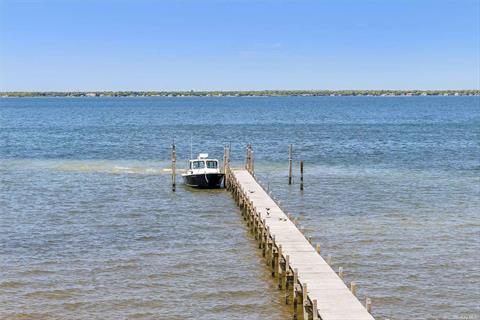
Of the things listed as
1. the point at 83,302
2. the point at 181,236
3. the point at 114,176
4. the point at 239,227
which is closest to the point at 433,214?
the point at 239,227

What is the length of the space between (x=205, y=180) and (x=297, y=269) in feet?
90.7

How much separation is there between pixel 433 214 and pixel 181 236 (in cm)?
1608

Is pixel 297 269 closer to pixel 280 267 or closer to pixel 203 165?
pixel 280 267

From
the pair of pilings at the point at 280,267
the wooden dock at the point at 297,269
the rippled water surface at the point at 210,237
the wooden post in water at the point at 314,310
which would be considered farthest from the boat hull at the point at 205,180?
the wooden post in water at the point at 314,310

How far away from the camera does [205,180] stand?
52375 millimetres

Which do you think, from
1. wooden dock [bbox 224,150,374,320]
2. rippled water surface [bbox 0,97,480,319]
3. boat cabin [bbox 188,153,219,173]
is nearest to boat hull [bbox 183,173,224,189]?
boat cabin [bbox 188,153,219,173]

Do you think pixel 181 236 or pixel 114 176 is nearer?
pixel 181 236

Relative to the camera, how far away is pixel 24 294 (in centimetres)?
2695

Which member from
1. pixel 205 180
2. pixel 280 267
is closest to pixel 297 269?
pixel 280 267

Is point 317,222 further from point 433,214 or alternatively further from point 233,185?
point 233,185

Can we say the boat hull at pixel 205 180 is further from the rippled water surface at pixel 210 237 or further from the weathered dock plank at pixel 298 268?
the weathered dock plank at pixel 298 268

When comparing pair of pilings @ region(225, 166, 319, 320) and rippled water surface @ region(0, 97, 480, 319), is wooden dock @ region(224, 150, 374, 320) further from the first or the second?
rippled water surface @ region(0, 97, 480, 319)

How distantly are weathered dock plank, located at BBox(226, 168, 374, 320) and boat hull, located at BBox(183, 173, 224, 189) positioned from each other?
10347 mm

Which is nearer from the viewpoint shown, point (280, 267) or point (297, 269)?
point (297, 269)
